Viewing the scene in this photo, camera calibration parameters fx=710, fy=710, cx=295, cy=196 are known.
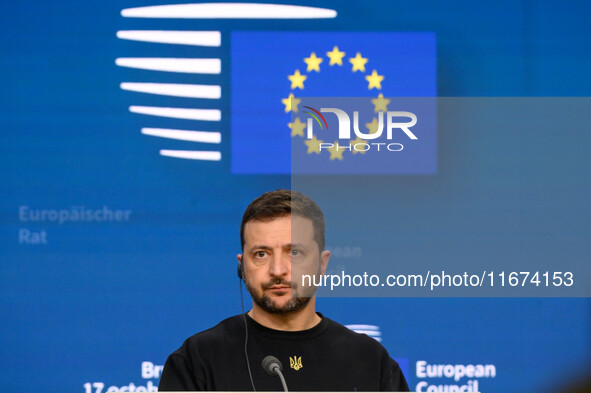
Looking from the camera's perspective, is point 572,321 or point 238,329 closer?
point 238,329

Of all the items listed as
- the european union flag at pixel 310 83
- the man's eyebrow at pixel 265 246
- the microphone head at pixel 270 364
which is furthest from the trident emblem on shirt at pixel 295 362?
the european union flag at pixel 310 83

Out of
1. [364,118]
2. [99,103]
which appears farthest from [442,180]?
[99,103]

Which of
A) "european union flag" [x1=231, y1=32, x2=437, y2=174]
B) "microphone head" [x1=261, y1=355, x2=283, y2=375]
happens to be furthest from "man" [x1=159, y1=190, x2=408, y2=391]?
"european union flag" [x1=231, y1=32, x2=437, y2=174]

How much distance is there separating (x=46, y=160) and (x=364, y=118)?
133 cm

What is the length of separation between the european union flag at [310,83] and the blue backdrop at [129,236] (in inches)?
1.9

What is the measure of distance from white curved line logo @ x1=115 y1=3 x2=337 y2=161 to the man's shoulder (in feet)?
3.53

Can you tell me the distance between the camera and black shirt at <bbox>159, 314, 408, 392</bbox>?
1.83 metres

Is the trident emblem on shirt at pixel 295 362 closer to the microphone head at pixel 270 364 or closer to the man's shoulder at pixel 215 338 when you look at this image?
the man's shoulder at pixel 215 338

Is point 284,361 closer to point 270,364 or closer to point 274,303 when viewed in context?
point 274,303

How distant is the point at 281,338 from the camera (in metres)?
1.96

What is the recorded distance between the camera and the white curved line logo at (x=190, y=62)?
2.95m

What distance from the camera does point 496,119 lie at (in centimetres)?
300

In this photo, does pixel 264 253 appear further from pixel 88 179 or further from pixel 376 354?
pixel 88 179

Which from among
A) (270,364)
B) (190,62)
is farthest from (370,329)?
(270,364)
